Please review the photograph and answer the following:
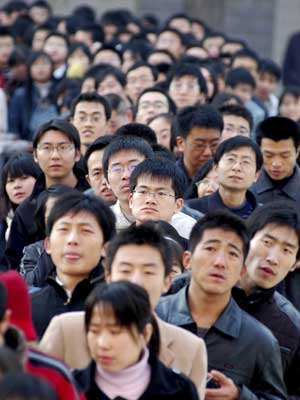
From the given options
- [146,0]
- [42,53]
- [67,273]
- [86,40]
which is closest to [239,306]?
[67,273]

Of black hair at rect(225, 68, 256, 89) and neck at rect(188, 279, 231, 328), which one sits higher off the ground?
black hair at rect(225, 68, 256, 89)

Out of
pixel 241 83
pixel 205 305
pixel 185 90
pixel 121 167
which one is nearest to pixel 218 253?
pixel 205 305

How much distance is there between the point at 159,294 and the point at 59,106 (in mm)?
7494

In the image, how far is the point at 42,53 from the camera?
15.5 metres

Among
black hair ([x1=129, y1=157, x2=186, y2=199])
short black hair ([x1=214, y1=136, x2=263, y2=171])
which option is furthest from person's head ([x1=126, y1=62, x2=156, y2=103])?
black hair ([x1=129, y1=157, x2=186, y2=199])

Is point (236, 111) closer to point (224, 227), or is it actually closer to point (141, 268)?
point (224, 227)

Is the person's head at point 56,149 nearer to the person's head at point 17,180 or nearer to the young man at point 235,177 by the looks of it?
the person's head at point 17,180

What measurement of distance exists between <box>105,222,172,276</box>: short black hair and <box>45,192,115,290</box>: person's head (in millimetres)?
382

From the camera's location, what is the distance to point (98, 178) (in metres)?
8.88

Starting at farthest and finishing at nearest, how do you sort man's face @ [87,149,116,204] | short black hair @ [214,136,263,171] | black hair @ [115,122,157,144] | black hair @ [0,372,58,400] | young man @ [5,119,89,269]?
black hair @ [115,122,157,144] → short black hair @ [214,136,263,171] → man's face @ [87,149,116,204] → young man @ [5,119,89,269] → black hair @ [0,372,58,400]

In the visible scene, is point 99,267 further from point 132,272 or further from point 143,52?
point 143,52

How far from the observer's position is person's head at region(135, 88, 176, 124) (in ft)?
37.9

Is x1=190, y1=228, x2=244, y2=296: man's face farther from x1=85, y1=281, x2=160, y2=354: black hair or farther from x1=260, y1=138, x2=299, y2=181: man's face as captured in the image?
x1=260, y1=138, x2=299, y2=181: man's face

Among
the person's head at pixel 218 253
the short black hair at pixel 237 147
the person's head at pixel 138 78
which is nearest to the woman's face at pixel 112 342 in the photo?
the person's head at pixel 218 253
